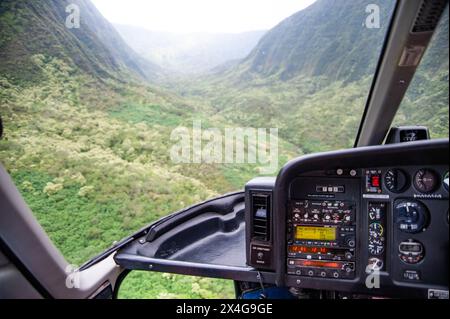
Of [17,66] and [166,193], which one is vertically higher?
[17,66]

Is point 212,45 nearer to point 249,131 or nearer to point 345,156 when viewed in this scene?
point 249,131

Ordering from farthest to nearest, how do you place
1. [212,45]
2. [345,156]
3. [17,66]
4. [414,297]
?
[212,45]
[17,66]
[414,297]
[345,156]

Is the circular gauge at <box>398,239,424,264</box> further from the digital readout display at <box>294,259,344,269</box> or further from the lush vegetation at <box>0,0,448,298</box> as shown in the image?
the lush vegetation at <box>0,0,448,298</box>

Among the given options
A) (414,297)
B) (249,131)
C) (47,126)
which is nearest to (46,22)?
(47,126)

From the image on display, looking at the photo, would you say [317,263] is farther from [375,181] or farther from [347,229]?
[375,181]

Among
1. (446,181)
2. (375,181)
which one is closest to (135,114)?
(375,181)

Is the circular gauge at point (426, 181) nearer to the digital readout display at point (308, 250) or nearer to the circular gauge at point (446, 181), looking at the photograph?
the circular gauge at point (446, 181)

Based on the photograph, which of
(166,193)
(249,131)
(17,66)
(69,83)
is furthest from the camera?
(249,131)
